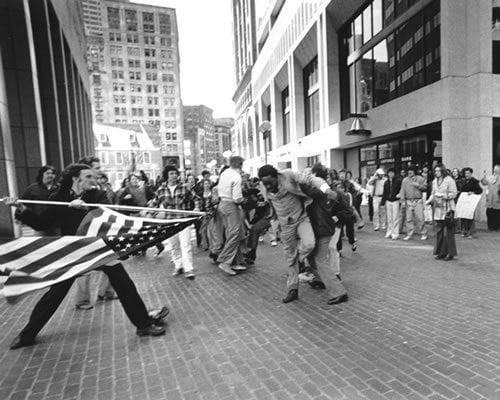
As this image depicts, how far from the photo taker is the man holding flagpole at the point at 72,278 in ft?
12.6

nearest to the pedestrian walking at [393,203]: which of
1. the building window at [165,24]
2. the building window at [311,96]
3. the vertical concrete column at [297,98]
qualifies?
the building window at [311,96]

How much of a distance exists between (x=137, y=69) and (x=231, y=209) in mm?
111428

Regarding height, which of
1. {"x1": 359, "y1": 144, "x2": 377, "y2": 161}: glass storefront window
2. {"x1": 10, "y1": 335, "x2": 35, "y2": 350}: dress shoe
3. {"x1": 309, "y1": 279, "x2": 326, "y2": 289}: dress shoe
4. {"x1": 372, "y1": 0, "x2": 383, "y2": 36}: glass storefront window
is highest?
{"x1": 372, "y1": 0, "x2": 383, "y2": 36}: glass storefront window

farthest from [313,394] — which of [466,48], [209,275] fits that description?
[466,48]

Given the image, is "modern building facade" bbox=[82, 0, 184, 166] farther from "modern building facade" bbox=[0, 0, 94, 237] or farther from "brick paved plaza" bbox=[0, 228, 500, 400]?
"brick paved plaza" bbox=[0, 228, 500, 400]

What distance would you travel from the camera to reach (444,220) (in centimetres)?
705

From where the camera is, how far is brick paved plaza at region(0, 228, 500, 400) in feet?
9.43

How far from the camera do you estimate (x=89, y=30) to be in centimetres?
10438

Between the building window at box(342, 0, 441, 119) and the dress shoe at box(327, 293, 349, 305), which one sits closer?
the dress shoe at box(327, 293, 349, 305)

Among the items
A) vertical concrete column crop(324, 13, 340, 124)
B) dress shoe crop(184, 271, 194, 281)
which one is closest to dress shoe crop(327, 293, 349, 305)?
dress shoe crop(184, 271, 194, 281)

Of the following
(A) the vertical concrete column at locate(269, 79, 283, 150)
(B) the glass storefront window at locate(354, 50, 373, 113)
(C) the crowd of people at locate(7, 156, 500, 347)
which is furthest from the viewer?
(A) the vertical concrete column at locate(269, 79, 283, 150)

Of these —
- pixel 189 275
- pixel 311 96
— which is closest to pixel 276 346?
pixel 189 275

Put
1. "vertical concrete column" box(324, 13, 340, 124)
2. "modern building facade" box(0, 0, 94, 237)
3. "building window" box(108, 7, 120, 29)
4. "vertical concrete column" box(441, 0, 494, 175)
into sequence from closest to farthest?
"modern building facade" box(0, 0, 94, 237), "vertical concrete column" box(441, 0, 494, 175), "vertical concrete column" box(324, 13, 340, 124), "building window" box(108, 7, 120, 29)

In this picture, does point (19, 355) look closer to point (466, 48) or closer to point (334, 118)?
point (466, 48)
